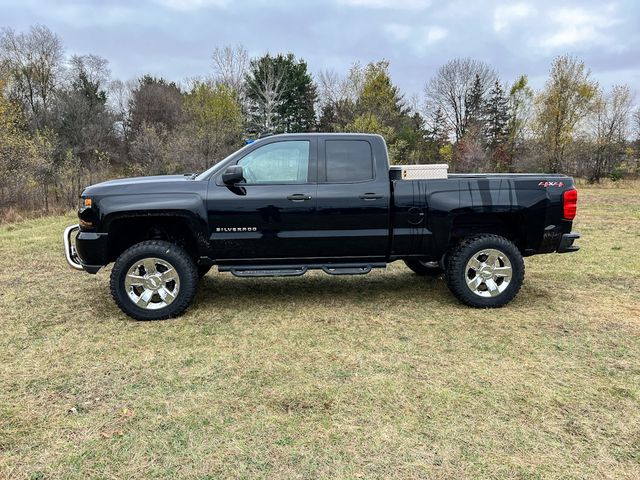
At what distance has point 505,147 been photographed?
38.2 metres

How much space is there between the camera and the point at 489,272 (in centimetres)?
491

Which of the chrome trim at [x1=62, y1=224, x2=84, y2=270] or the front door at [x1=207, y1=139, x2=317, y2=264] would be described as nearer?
the front door at [x1=207, y1=139, x2=317, y2=264]

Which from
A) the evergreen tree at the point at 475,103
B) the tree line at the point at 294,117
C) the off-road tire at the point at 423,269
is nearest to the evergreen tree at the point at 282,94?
the tree line at the point at 294,117

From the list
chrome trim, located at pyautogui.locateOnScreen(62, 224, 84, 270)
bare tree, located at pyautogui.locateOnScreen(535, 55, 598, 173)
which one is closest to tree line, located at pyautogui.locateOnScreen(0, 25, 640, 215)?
bare tree, located at pyautogui.locateOnScreen(535, 55, 598, 173)

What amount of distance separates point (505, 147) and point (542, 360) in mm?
38254

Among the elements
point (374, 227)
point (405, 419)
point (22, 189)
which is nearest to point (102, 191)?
point (374, 227)

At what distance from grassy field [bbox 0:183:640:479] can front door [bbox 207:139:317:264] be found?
27.2 inches

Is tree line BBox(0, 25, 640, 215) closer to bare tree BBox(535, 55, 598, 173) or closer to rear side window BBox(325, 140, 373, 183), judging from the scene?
bare tree BBox(535, 55, 598, 173)

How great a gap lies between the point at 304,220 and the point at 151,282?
5.50 ft

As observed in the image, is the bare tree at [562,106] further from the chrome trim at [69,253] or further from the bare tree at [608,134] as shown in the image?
the chrome trim at [69,253]

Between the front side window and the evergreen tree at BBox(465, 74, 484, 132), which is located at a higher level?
the evergreen tree at BBox(465, 74, 484, 132)

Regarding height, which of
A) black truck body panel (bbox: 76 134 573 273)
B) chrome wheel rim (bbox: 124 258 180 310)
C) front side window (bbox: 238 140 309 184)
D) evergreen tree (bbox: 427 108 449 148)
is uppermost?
evergreen tree (bbox: 427 108 449 148)

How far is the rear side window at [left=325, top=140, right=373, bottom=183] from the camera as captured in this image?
4836 mm

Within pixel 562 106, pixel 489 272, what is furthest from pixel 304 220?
pixel 562 106
